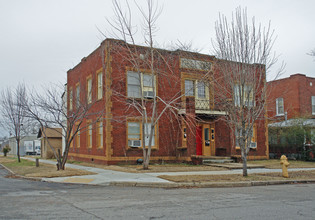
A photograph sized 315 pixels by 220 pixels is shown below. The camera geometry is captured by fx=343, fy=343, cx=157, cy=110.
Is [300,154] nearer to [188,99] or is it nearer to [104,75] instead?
[188,99]

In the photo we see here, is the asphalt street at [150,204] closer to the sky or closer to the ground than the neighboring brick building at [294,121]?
closer to the ground

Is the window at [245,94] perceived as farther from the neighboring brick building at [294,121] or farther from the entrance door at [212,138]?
the entrance door at [212,138]

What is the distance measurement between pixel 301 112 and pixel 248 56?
75.7 feet

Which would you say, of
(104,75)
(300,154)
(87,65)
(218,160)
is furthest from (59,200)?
(300,154)

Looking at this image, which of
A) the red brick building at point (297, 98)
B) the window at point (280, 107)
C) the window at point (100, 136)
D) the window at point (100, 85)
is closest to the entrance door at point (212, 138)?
the window at point (100, 136)

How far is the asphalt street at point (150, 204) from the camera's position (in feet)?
23.2

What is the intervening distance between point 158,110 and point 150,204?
13885 millimetres

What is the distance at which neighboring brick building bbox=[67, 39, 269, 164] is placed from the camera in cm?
2056

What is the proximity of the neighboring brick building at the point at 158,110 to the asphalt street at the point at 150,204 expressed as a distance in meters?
8.91

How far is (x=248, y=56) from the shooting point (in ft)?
46.4

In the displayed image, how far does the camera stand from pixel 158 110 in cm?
2206

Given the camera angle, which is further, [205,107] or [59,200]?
[205,107]

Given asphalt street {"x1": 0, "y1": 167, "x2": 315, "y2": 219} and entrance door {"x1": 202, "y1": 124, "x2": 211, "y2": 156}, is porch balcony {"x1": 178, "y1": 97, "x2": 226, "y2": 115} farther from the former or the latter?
asphalt street {"x1": 0, "y1": 167, "x2": 315, "y2": 219}

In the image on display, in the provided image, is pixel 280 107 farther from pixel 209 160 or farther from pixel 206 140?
pixel 209 160
